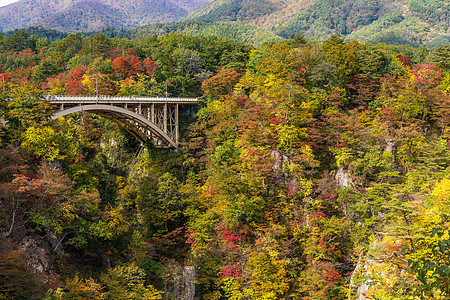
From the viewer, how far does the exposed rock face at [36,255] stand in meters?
13.7

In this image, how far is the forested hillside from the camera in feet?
46.1

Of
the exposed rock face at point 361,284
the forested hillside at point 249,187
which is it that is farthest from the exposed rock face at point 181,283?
the exposed rock face at point 361,284

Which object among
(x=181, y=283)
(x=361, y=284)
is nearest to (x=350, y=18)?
(x=361, y=284)

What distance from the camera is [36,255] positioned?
1403cm

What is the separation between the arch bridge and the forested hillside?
4.31ft

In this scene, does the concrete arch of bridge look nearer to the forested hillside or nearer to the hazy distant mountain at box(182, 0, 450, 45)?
the forested hillside

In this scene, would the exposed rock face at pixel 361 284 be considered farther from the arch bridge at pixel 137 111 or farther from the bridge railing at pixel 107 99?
the bridge railing at pixel 107 99

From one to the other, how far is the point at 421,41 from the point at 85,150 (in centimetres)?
8640

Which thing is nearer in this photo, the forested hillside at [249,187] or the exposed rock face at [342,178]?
the forested hillside at [249,187]

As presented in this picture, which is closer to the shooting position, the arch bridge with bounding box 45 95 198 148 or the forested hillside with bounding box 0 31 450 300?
the forested hillside with bounding box 0 31 450 300

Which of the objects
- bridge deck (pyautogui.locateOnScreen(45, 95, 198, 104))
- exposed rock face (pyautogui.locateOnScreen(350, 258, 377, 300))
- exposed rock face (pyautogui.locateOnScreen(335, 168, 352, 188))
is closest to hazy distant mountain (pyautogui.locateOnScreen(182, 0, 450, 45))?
bridge deck (pyautogui.locateOnScreen(45, 95, 198, 104))

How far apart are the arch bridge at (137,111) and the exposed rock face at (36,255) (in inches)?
347

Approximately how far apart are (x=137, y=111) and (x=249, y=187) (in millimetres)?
12874

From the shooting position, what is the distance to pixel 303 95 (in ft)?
79.7
